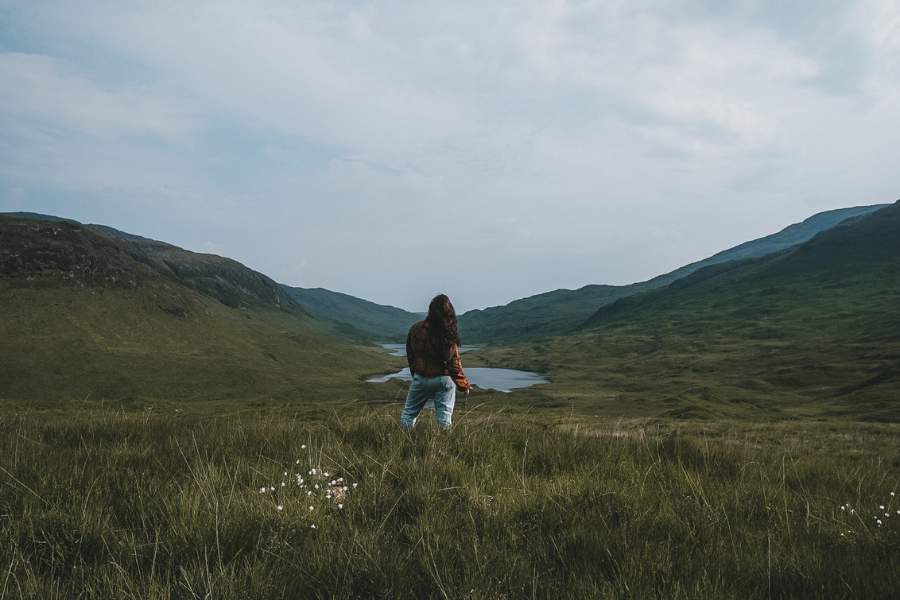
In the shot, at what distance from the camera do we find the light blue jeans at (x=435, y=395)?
348 inches

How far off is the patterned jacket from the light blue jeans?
12cm

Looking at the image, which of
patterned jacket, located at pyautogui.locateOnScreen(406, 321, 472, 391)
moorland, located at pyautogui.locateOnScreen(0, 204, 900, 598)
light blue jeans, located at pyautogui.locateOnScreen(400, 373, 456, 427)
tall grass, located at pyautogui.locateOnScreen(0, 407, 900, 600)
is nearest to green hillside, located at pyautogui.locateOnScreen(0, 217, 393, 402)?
light blue jeans, located at pyautogui.locateOnScreen(400, 373, 456, 427)

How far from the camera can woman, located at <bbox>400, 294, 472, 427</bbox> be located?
893cm

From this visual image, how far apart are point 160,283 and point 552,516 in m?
199

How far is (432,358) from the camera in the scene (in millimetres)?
9055

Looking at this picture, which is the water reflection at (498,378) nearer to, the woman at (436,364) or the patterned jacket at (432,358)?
the woman at (436,364)

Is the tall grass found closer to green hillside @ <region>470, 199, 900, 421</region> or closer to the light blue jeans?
the light blue jeans

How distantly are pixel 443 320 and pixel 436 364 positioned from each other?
851mm

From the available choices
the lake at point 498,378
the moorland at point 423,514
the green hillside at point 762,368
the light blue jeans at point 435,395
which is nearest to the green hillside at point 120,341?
the lake at point 498,378

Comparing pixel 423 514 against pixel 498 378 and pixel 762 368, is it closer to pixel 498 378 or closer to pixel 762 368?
pixel 762 368

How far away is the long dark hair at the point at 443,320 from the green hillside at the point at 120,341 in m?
78.8

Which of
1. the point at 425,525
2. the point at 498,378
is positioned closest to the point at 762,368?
the point at 498,378

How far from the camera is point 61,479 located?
367cm

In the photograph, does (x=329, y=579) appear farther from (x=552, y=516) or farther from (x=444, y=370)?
(x=444, y=370)
